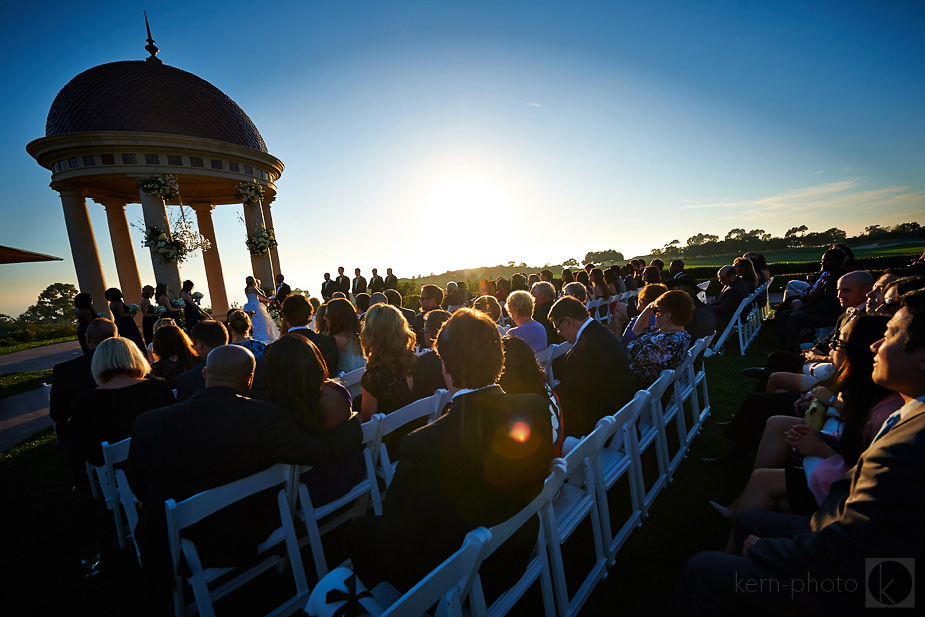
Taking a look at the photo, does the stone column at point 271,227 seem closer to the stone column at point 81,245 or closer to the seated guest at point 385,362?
the stone column at point 81,245

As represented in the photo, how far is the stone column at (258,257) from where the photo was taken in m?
13.8

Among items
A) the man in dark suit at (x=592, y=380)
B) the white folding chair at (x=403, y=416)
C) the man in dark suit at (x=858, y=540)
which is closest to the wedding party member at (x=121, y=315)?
the white folding chair at (x=403, y=416)

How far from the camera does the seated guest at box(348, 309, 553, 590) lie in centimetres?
154

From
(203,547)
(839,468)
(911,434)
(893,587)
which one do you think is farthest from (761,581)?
(203,547)

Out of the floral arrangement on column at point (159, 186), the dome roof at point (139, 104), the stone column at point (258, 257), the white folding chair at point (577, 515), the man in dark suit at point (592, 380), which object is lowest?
the white folding chair at point (577, 515)

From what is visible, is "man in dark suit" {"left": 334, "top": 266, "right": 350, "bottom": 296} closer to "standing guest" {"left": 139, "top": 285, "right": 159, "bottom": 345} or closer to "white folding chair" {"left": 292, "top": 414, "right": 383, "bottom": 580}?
"standing guest" {"left": 139, "top": 285, "right": 159, "bottom": 345}

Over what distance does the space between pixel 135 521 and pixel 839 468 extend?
453cm

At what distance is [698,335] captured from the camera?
557 cm

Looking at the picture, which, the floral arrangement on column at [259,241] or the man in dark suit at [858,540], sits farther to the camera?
the floral arrangement on column at [259,241]

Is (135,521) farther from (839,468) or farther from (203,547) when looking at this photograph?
(839,468)

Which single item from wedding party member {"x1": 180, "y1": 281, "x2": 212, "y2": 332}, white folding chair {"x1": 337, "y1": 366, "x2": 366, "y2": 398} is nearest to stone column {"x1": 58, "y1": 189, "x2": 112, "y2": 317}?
wedding party member {"x1": 180, "y1": 281, "x2": 212, "y2": 332}

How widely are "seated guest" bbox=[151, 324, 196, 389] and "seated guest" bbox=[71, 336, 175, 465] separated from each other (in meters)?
0.91

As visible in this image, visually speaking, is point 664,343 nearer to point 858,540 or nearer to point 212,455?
point 858,540

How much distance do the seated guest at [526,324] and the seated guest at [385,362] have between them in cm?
177
